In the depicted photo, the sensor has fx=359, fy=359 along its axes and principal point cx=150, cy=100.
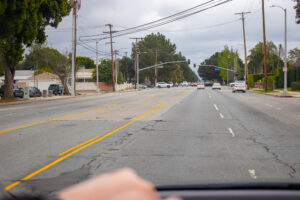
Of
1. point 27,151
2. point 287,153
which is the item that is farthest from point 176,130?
point 27,151

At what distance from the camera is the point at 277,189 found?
2191 millimetres

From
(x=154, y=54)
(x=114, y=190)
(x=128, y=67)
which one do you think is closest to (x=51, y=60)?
(x=114, y=190)

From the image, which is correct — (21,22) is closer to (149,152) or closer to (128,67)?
(149,152)

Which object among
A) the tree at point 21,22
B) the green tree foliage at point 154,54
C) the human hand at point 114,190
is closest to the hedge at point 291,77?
the tree at point 21,22

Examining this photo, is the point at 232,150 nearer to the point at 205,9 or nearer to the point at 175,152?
the point at 175,152

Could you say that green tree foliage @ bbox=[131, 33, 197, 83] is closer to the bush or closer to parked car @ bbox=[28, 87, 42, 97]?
the bush

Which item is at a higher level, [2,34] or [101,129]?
[2,34]

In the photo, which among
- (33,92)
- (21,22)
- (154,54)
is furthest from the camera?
(154,54)

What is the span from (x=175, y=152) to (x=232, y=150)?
4.88 feet

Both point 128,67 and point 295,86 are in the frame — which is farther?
point 128,67

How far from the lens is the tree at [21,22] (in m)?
24.6

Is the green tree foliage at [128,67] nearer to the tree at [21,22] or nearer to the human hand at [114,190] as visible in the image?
the tree at [21,22]

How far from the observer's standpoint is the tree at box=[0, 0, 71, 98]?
24620mm

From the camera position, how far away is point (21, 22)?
25.5 metres
